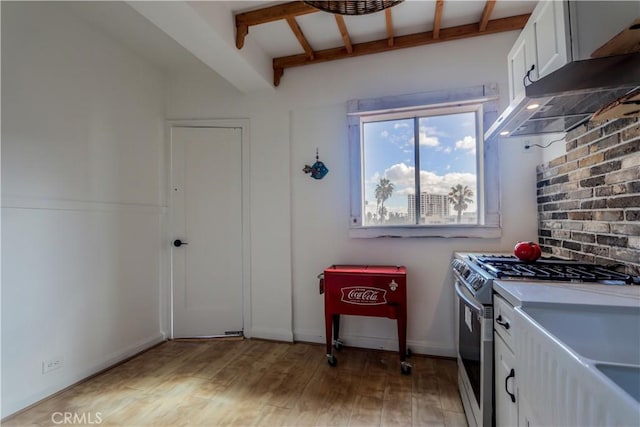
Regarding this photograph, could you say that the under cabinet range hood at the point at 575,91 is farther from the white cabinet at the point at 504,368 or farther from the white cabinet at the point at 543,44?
the white cabinet at the point at 504,368

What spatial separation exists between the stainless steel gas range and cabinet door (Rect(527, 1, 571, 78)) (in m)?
0.96

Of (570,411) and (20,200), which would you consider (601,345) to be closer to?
(570,411)

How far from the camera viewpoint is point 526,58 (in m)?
1.75

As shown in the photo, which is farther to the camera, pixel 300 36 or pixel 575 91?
pixel 300 36

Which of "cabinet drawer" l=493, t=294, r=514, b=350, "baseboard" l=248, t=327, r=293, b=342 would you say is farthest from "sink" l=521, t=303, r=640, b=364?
"baseboard" l=248, t=327, r=293, b=342

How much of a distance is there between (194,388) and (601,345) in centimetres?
233

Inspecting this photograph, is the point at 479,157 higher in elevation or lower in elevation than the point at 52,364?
higher

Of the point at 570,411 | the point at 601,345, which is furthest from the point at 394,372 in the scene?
the point at 570,411

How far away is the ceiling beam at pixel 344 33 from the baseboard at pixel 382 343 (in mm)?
2657

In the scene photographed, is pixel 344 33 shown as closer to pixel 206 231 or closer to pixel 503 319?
pixel 206 231

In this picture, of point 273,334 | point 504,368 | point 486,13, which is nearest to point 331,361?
point 273,334

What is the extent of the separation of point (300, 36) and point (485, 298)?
8.06ft

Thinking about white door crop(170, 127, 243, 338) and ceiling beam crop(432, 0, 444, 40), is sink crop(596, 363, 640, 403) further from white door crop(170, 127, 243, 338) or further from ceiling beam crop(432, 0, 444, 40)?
white door crop(170, 127, 243, 338)

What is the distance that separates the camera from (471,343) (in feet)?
5.44
